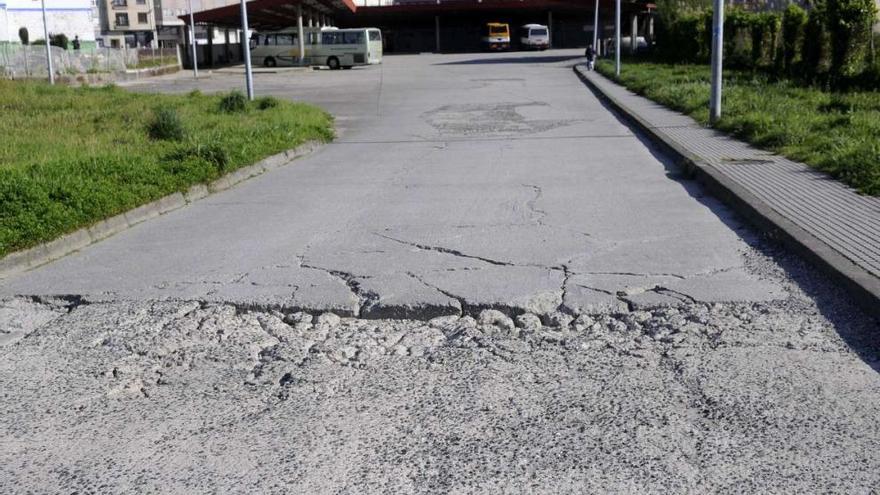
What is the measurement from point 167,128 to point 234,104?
6.17 m

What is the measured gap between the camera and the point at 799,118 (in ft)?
50.8

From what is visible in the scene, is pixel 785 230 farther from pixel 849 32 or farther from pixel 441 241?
pixel 849 32

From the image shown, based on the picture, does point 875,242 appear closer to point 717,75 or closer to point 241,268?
point 241,268

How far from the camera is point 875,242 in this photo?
22.9ft

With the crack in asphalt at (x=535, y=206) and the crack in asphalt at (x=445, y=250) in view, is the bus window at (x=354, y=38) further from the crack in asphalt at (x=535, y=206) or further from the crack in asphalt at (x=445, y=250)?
the crack in asphalt at (x=445, y=250)

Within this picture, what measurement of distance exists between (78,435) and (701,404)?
9.75ft

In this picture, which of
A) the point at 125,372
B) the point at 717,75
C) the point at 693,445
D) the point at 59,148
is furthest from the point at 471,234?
the point at 717,75

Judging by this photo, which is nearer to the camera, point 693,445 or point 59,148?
point 693,445

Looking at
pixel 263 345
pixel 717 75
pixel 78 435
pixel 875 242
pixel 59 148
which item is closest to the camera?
pixel 78 435

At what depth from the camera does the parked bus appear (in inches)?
2938

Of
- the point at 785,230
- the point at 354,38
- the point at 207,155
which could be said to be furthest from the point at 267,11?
the point at 785,230

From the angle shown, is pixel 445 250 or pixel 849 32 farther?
pixel 849 32

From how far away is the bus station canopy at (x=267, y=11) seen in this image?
55.1 meters

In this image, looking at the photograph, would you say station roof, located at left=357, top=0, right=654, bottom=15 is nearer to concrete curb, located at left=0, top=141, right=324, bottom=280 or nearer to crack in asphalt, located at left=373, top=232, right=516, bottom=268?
concrete curb, located at left=0, top=141, right=324, bottom=280
